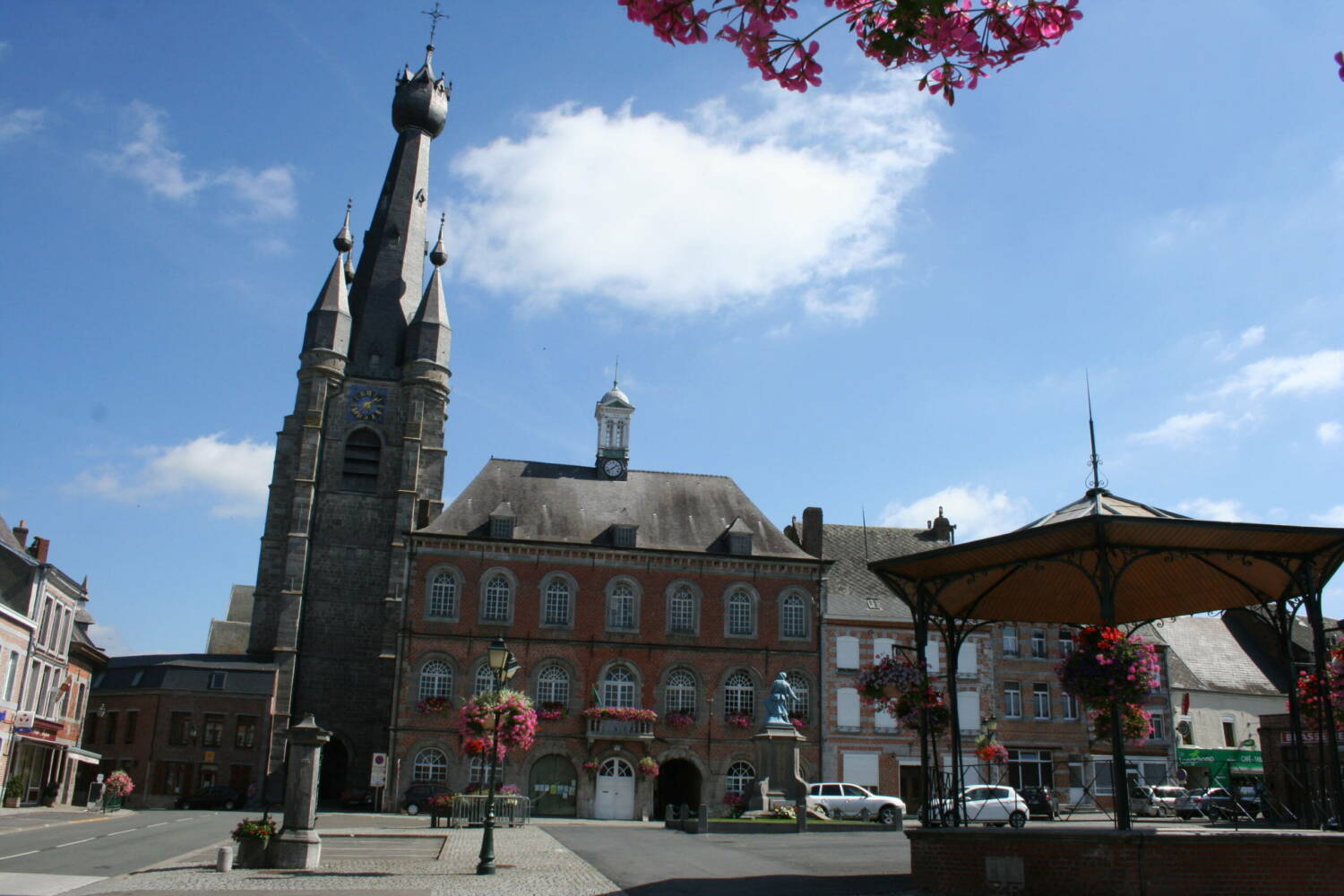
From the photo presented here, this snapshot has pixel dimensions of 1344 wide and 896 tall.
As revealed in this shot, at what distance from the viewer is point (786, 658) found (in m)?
42.1

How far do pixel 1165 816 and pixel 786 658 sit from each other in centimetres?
1417

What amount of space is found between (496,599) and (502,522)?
3.03 metres

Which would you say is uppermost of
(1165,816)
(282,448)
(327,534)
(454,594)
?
(282,448)

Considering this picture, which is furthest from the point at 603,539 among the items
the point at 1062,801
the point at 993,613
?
the point at 993,613

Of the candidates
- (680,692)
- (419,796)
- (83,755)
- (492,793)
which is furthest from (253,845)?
(83,755)

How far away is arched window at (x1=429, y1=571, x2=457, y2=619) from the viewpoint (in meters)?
40.8

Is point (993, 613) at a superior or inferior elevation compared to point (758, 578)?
inferior

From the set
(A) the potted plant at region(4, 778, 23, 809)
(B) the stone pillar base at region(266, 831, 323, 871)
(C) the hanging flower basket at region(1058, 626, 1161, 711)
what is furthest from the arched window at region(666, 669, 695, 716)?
(C) the hanging flower basket at region(1058, 626, 1161, 711)

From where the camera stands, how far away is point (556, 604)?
4166cm

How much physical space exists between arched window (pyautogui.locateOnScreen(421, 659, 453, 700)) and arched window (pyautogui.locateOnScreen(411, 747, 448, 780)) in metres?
2.03

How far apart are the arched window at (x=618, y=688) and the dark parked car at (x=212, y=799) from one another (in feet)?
49.6

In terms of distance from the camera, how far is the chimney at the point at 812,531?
44.8m

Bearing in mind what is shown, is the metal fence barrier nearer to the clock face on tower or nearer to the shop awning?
the shop awning

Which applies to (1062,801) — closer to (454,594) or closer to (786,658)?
(786,658)
